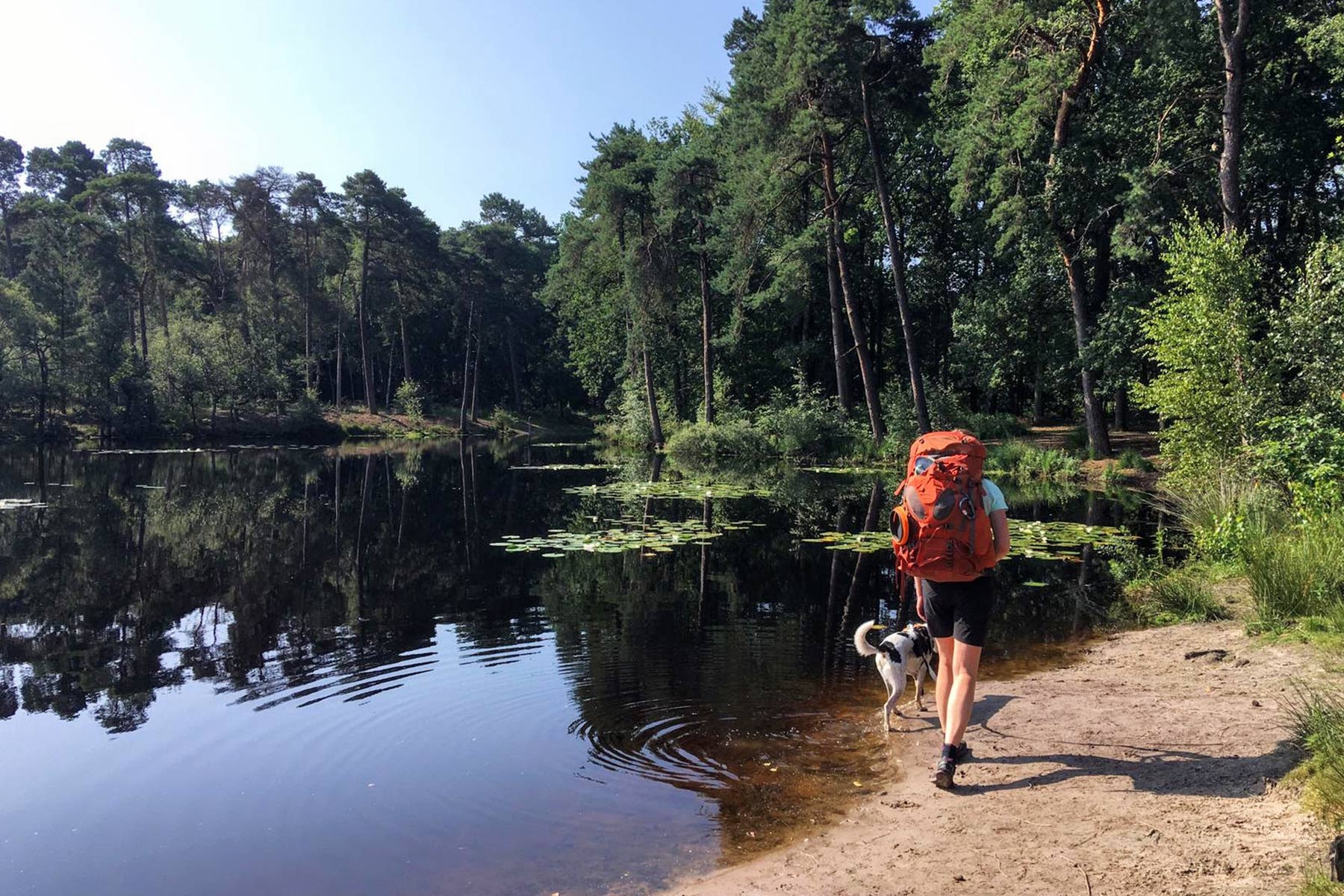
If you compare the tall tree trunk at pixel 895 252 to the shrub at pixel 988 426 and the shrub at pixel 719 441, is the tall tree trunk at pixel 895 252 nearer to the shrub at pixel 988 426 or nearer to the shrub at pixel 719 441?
the shrub at pixel 988 426

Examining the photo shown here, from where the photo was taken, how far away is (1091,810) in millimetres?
4223

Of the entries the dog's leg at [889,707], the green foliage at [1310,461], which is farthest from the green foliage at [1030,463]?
the dog's leg at [889,707]

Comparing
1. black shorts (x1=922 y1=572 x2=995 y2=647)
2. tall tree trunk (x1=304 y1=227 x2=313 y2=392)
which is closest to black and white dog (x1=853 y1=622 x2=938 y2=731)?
black shorts (x1=922 y1=572 x2=995 y2=647)

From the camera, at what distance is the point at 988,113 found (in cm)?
2412

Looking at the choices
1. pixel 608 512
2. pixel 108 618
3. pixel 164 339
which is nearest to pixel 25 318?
pixel 164 339

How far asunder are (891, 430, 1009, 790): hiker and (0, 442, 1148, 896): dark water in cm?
82

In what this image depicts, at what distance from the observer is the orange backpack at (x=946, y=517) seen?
4684 millimetres

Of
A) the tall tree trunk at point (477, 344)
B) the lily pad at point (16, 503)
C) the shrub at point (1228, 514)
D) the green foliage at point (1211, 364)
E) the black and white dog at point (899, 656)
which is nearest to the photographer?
the black and white dog at point (899, 656)

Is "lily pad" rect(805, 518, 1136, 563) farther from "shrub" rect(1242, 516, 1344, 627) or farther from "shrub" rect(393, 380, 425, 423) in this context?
"shrub" rect(393, 380, 425, 423)

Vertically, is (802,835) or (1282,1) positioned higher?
(1282,1)

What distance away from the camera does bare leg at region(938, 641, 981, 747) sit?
190 inches

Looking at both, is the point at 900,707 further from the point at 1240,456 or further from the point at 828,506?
the point at 828,506

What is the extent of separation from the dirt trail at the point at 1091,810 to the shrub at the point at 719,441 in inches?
1118

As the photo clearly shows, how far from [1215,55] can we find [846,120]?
9.69 m
